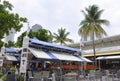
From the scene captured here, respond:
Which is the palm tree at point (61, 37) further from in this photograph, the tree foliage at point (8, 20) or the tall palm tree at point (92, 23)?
the tree foliage at point (8, 20)

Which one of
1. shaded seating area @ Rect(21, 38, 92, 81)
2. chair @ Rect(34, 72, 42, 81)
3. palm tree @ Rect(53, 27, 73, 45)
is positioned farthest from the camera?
palm tree @ Rect(53, 27, 73, 45)

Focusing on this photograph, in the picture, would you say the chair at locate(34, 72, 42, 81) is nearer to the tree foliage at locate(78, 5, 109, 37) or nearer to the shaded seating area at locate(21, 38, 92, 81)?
the shaded seating area at locate(21, 38, 92, 81)

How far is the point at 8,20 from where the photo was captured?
14859 millimetres

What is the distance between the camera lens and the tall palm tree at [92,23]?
28.7 metres

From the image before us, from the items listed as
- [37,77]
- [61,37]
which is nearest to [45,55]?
[37,77]

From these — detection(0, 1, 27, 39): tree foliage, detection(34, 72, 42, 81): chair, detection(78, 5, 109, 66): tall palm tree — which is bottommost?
detection(34, 72, 42, 81): chair

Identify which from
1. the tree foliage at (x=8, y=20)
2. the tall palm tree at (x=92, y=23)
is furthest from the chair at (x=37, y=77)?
the tall palm tree at (x=92, y=23)

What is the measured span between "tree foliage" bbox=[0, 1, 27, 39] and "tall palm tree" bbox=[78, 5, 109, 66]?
14892 mm

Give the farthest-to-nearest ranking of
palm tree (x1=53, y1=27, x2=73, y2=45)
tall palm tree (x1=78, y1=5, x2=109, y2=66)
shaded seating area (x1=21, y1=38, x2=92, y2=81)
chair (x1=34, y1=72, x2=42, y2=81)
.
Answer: palm tree (x1=53, y1=27, x2=73, y2=45)
tall palm tree (x1=78, y1=5, x2=109, y2=66)
shaded seating area (x1=21, y1=38, x2=92, y2=81)
chair (x1=34, y1=72, x2=42, y2=81)

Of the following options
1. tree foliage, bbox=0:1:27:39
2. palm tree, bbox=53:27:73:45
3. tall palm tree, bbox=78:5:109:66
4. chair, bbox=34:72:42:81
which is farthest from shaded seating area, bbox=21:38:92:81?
palm tree, bbox=53:27:73:45

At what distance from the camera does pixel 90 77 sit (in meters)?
14.8

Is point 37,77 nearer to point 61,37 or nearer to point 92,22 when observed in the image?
point 92,22

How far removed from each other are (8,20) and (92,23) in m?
16.8

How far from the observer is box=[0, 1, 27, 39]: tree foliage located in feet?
48.2
